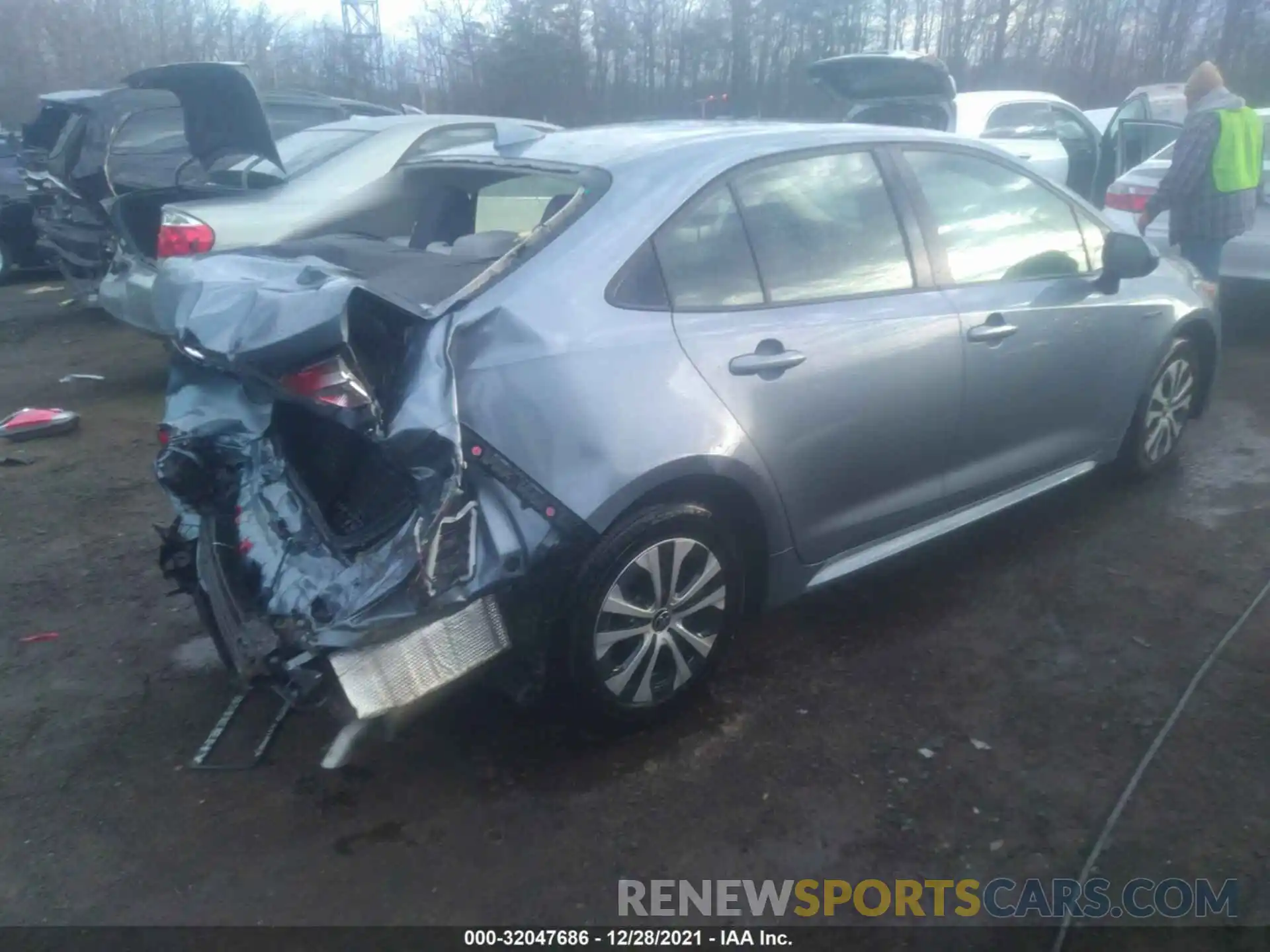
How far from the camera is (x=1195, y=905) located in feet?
8.52

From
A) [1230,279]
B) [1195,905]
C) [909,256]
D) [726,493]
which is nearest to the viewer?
[1195,905]

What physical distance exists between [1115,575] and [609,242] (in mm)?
2523

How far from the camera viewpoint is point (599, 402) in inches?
113

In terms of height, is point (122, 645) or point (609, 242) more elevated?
point (609, 242)

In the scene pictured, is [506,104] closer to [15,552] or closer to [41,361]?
[41,361]

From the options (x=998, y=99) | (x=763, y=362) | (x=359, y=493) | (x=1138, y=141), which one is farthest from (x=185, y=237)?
(x=998, y=99)

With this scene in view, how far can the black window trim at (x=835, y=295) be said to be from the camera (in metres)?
3.13

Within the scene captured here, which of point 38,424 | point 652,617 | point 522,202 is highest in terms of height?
point 522,202

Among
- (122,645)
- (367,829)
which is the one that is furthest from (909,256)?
(122,645)

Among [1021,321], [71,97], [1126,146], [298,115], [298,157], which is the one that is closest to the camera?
[1021,321]

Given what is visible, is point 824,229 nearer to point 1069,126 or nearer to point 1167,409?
point 1167,409

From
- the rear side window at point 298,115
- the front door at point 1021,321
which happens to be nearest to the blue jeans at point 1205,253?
the front door at point 1021,321

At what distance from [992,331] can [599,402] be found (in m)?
1.71

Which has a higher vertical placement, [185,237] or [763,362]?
[763,362]
